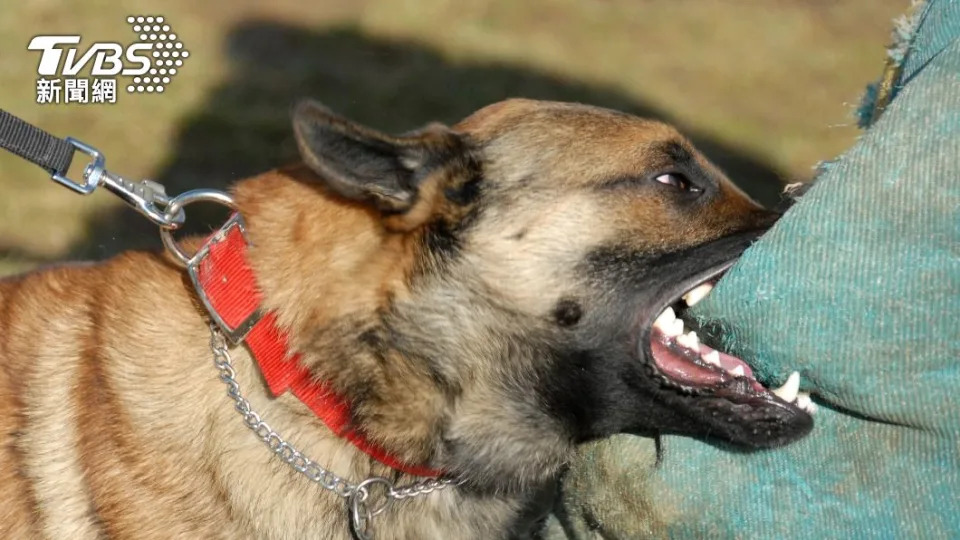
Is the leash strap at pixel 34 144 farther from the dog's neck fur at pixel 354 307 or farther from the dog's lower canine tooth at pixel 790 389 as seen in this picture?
the dog's lower canine tooth at pixel 790 389

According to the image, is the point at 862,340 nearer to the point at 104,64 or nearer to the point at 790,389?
the point at 790,389

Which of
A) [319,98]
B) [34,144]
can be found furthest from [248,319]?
[319,98]

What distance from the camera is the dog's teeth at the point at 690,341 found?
8.01ft

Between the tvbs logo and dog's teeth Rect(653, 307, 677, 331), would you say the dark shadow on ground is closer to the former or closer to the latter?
the tvbs logo

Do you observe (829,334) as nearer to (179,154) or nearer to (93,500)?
(93,500)

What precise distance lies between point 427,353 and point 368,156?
1.70 ft

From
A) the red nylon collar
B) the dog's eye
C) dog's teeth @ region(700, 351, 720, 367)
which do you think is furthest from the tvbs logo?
dog's teeth @ region(700, 351, 720, 367)

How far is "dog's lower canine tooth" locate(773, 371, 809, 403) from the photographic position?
224 centimetres

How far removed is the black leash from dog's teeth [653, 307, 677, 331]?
52.4 inches

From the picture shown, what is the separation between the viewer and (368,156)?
7.49 feet

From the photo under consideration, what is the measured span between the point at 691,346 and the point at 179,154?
4280mm

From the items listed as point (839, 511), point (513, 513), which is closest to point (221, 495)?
point (513, 513)

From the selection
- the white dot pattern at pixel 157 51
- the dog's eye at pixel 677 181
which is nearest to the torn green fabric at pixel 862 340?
the dog's eye at pixel 677 181

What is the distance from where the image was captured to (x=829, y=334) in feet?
7.02
